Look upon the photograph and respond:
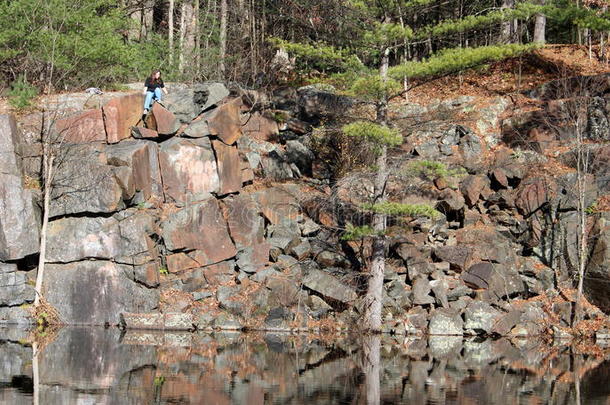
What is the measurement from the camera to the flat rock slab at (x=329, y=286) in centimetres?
2055

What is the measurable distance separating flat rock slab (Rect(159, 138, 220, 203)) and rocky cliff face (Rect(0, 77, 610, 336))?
42mm

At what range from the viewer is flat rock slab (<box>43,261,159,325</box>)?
20031mm

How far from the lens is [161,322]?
66.3ft

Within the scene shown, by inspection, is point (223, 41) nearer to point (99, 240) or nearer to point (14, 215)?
point (99, 240)


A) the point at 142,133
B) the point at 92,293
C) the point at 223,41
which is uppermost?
the point at 223,41

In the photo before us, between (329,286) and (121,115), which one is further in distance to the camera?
(121,115)

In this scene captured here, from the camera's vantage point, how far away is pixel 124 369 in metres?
13.9

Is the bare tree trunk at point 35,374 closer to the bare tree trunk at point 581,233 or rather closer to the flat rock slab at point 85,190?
the flat rock slab at point 85,190

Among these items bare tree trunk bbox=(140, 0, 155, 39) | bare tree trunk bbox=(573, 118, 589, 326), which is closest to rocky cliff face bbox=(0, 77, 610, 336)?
bare tree trunk bbox=(573, 118, 589, 326)

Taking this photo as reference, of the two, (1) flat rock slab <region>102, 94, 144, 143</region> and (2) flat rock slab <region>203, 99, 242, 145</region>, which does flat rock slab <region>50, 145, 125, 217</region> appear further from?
(2) flat rock slab <region>203, 99, 242, 145</region>

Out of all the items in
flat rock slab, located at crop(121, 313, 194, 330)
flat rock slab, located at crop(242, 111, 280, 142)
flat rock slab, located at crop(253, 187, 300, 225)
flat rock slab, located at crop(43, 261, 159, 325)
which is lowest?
flat rock slab, located at crop(121, 313, 194, 330)

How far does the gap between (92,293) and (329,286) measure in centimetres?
624

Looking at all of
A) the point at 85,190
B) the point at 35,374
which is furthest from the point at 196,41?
the point at 35,374

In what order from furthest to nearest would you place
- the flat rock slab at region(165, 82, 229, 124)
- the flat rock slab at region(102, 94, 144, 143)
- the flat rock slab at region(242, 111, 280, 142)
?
the flat rock slab at region(242, 111, 280, 142), the flat rock slab at region(165, 82, 229, 124), the flat rock slab at region(102, 94, 144, 143)
